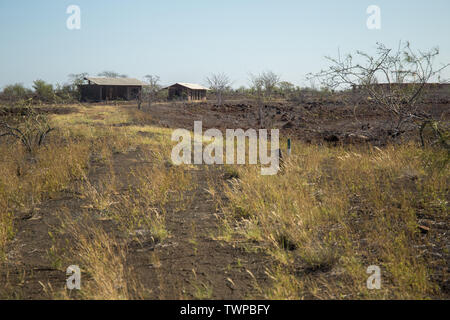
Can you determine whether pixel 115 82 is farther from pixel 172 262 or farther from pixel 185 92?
pixel 172 262

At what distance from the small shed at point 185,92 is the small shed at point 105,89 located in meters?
7.11

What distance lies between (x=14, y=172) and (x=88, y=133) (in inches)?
227

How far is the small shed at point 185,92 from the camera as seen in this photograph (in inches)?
1752

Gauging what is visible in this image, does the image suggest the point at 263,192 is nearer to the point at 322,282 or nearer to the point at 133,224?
the point at 133,224

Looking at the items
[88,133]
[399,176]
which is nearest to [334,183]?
[399,176]

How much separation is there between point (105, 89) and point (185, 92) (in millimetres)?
11083

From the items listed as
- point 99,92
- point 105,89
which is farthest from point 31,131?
point 105,89

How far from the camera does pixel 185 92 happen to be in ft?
146

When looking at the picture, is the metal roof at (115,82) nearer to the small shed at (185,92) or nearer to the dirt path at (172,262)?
the small shed at (185,92)

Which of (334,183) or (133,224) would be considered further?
(334,183)

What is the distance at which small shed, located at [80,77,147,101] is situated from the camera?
36.7 metres

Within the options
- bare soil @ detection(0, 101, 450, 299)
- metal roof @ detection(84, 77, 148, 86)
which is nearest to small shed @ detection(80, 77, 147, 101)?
metal roof @ detection(84, 77, 148, 86)

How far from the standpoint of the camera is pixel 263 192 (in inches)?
219

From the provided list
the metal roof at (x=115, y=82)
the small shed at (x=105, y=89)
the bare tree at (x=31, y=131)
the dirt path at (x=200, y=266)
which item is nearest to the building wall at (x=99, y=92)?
the small shed at (x=105, y=89)
